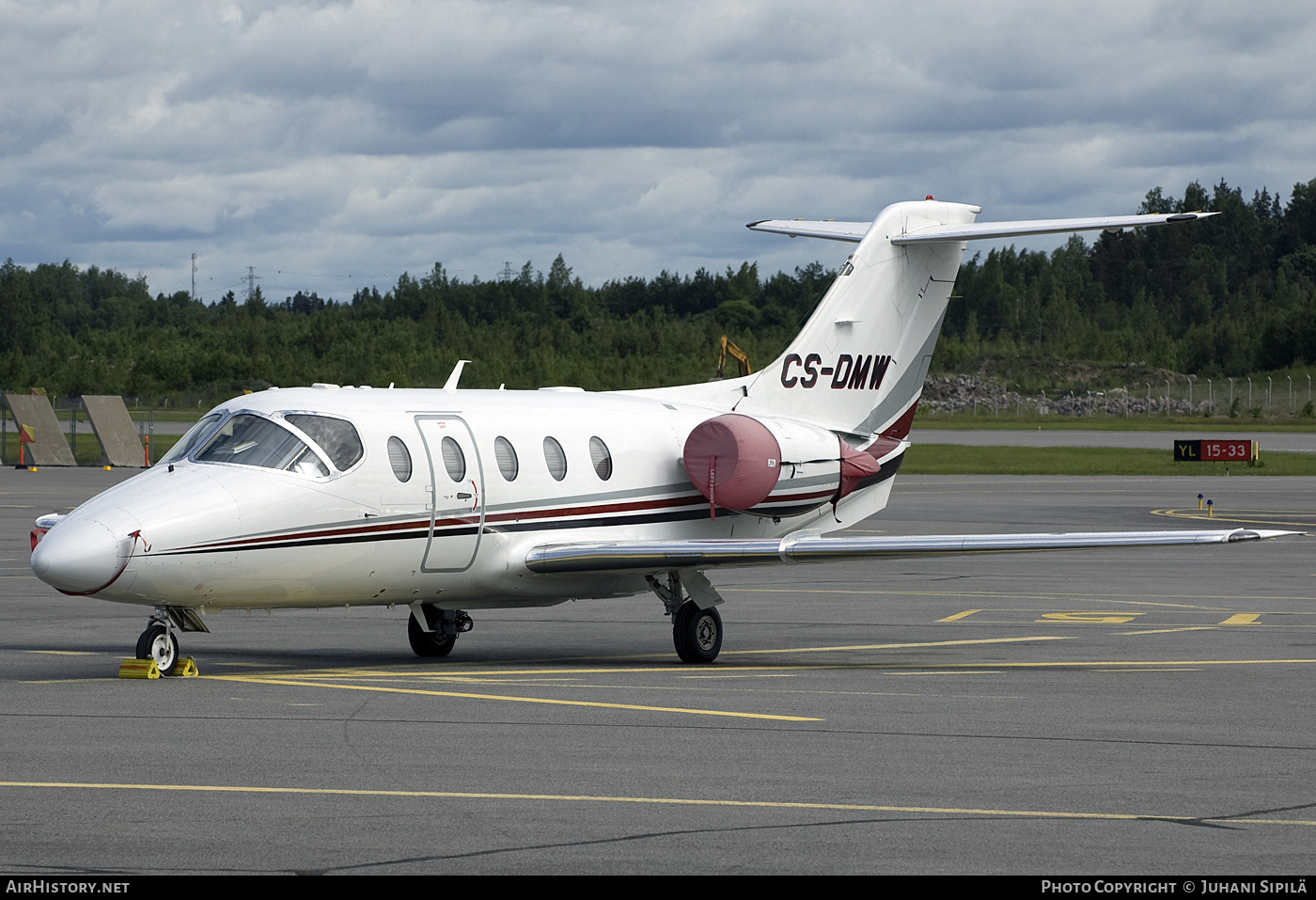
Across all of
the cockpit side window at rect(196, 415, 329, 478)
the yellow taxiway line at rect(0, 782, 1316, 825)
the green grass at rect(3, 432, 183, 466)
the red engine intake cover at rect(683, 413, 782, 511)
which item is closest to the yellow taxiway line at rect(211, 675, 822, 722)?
the cockpit side window at rect(196, 415, 329, 478)

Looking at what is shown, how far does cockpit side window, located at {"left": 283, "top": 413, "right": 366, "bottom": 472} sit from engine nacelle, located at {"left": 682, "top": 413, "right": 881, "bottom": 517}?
444 centimetres

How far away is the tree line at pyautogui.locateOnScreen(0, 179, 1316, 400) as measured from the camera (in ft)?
356

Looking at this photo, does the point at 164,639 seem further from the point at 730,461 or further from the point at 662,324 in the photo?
the point at 662,324

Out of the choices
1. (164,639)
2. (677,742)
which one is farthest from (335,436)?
(677,742)

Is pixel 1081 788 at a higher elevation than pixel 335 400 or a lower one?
lower

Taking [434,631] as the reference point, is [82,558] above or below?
above

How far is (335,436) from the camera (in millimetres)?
16938

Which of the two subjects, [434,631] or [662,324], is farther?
[662,324]

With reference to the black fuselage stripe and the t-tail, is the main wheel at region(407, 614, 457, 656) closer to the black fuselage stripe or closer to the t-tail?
the black fuselage stripe

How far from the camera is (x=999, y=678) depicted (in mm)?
16531

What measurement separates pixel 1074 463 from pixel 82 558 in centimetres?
5501
